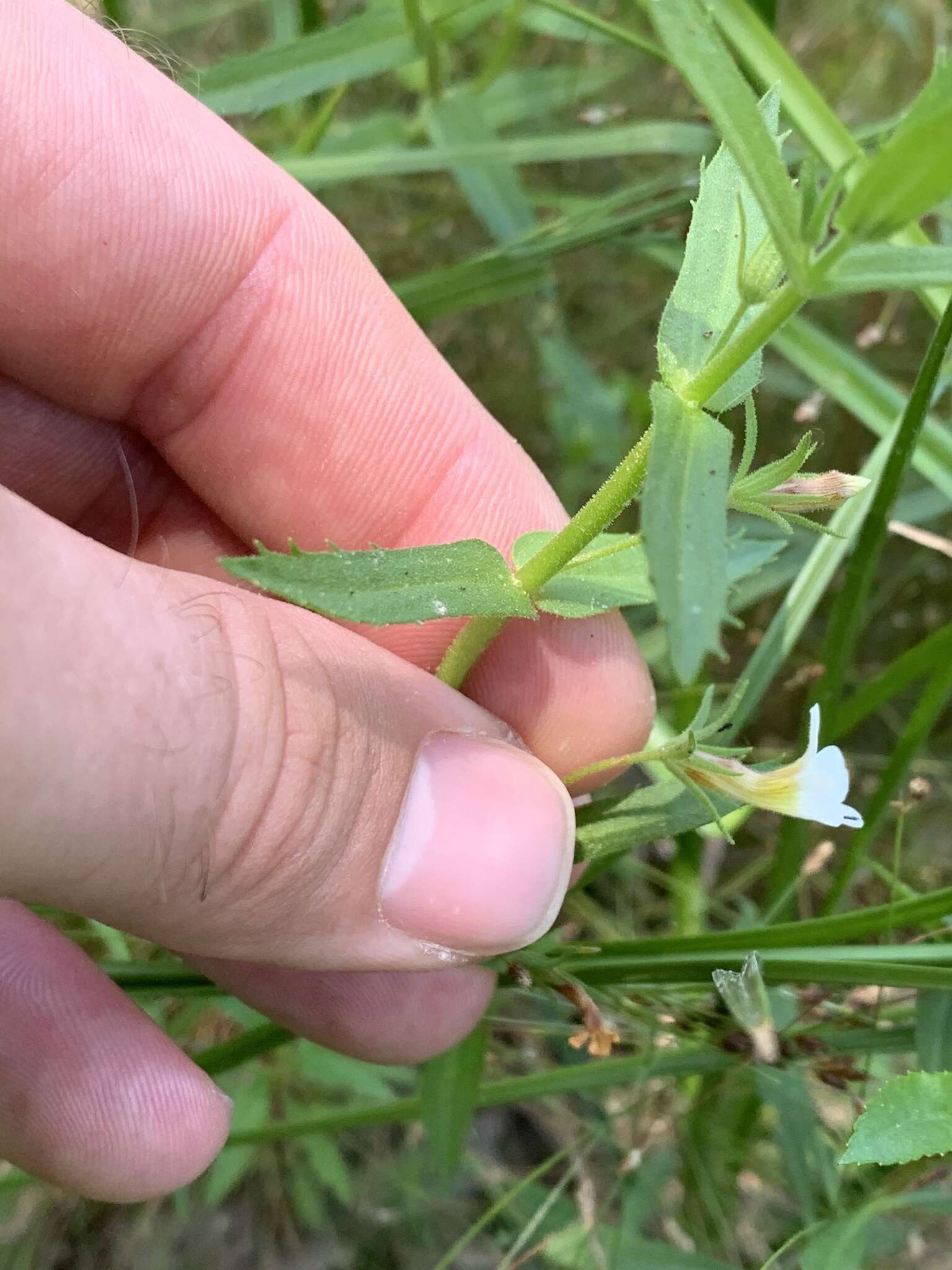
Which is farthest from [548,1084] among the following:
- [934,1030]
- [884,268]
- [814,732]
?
[884,268]

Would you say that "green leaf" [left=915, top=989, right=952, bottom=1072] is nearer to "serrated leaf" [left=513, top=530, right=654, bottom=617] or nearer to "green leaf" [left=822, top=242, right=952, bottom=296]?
"serrated leaf" [left=513, top=530, right=654, bottom=617]

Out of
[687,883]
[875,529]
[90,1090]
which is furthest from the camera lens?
[687,883]

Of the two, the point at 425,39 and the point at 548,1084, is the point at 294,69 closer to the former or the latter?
the point at 425,39

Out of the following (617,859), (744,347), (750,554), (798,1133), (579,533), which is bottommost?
(798,1133)

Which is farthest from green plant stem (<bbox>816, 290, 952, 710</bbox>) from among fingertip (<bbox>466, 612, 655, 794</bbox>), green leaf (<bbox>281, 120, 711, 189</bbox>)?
green leaf (<bbox>281, 120, 711, 189</bbox>)

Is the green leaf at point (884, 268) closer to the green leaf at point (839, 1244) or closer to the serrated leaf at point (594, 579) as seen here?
the serrated leaf at point (594, 579)

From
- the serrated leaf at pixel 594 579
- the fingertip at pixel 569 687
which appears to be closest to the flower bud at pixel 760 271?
the serrated leaf at pixel 594 579
